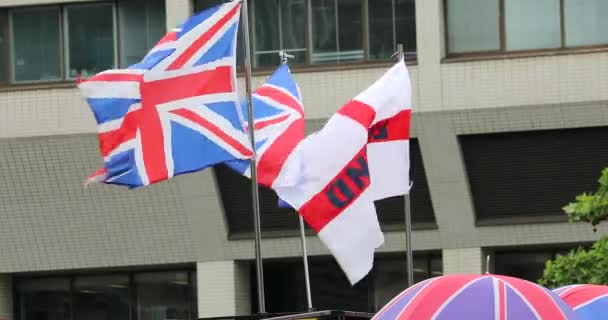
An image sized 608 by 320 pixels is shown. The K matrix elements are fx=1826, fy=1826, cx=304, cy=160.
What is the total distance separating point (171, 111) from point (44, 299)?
19.3 meters

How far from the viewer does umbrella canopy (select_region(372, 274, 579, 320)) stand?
33.9 ft

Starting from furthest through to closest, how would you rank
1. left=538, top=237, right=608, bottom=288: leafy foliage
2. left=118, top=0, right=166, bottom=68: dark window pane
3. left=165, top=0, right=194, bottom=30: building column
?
left=118, top=0, right=166, bottom=68: dark window pane
left=165, top=0, right=194, bottom=30: building column
left=538, top=237, right=608, bottom=288: leafy foliage

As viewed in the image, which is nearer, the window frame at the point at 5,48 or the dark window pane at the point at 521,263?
the dark window pane at the point at 521,263

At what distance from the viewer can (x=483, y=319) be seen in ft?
33.8

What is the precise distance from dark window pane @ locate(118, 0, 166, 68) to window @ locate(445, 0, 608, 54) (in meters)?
5.32

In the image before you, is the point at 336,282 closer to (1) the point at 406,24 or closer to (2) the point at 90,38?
(1) the point at 406,24

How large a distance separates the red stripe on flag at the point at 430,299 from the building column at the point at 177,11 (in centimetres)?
2188

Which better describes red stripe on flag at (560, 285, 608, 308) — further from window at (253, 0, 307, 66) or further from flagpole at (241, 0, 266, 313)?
window at (253, 0, 307, 66)

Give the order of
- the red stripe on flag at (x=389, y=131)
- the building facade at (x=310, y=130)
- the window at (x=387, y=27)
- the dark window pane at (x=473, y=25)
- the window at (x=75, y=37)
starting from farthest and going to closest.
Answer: the window at (x=75, y=37) → the window at (x=387, y=27) → the dark window pane at (x=473, y=25) → the building facade at (x=310, y=130) → the red stripe on flag at (x=389, y=131)

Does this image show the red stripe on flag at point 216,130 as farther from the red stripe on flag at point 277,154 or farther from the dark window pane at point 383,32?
the dark window pane at point 383,32

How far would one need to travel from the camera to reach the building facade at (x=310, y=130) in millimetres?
30953

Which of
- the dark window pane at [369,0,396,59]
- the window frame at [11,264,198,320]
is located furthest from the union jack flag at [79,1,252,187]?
the window frame at [11,264,198,320]

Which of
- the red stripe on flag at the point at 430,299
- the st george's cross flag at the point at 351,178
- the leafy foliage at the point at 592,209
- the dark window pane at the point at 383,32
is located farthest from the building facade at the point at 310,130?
the red stripe on flag at the point at 430,299

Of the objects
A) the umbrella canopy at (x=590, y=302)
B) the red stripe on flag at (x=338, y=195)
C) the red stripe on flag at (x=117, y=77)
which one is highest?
the red stripe on flag at (x=117, y=77)
